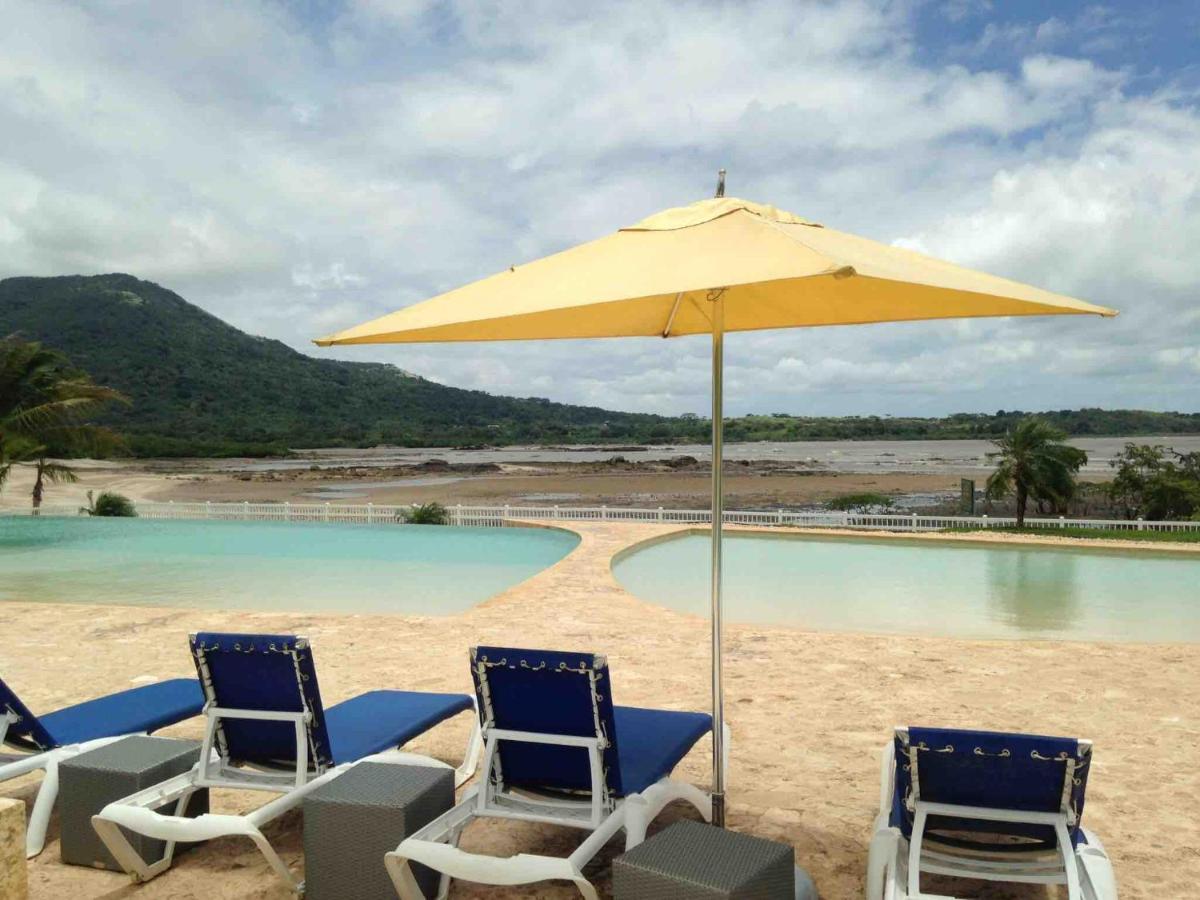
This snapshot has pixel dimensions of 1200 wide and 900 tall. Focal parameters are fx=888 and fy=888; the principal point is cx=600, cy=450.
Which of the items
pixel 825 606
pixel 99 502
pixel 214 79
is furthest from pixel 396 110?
pixel 99 502

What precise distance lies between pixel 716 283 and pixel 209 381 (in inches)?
2189

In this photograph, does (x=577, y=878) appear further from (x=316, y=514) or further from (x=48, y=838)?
(x=316, y=514)

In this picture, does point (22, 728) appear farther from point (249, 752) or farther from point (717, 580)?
point (717, 580)

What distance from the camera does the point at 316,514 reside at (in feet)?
63.4

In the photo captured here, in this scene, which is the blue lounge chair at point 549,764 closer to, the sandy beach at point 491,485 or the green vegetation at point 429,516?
the green vegetation at point 429,516

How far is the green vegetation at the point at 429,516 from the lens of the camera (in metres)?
18.4

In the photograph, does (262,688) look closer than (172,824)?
No

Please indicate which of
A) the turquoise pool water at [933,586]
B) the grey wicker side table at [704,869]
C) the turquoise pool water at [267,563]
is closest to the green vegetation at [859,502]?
the turquoise pool water at [933,586]

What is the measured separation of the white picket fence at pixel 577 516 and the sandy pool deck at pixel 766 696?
8547 mm

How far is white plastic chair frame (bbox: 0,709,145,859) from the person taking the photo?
10.4 feet

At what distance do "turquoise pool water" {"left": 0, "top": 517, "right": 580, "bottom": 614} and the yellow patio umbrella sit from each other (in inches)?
266

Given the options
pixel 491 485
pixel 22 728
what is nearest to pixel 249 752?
pixel 22 728

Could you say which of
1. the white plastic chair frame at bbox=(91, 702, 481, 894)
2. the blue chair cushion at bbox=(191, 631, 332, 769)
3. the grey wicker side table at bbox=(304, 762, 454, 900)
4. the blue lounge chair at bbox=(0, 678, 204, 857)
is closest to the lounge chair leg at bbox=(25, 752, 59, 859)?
the blue lounge chair at bbox=(0, 678, 204, 857)

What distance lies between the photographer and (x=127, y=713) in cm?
375
